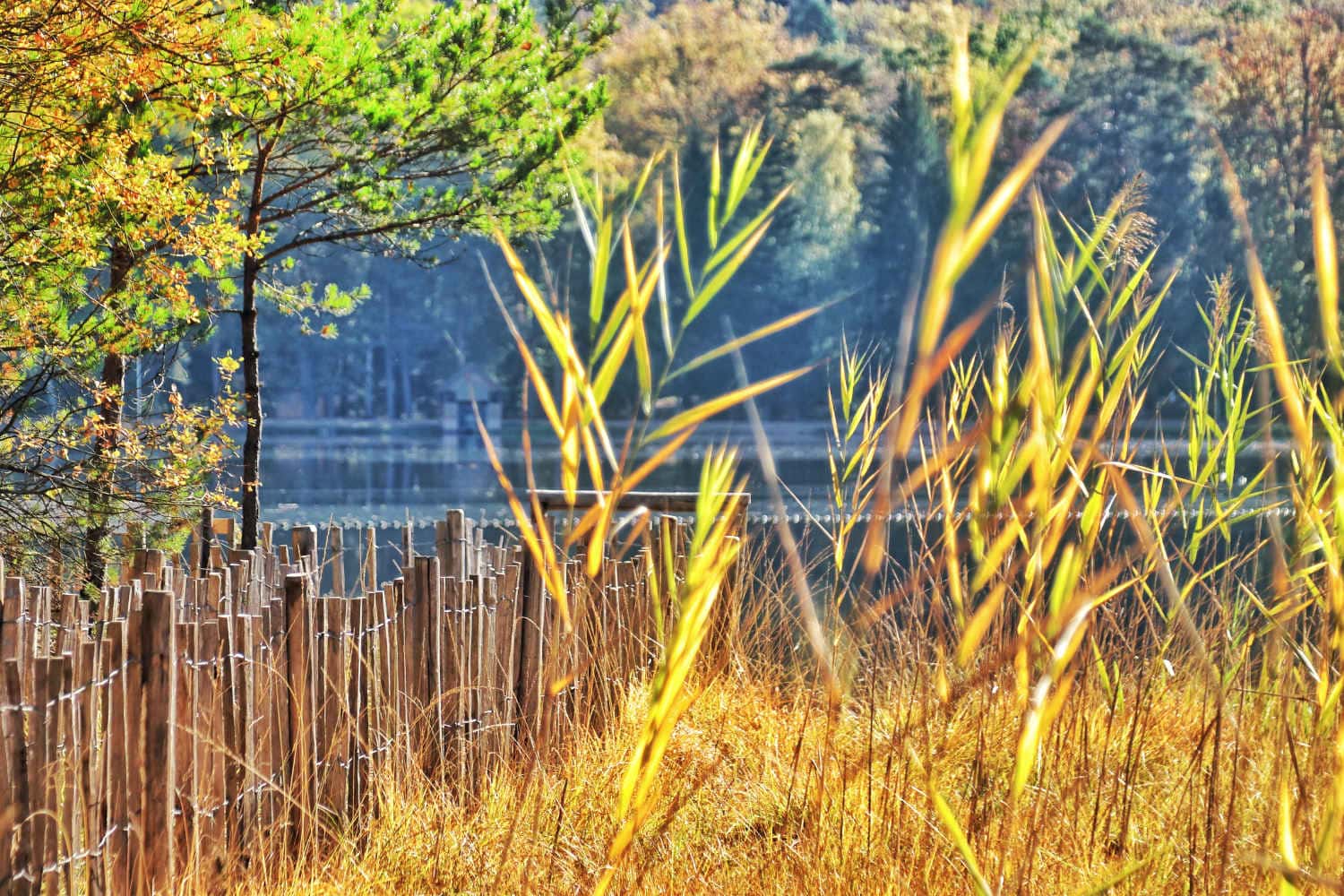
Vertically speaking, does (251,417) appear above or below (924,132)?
below

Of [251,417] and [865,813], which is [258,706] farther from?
[251,417]

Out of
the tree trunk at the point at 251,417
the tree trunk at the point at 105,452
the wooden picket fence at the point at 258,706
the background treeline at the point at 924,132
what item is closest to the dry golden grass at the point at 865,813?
the wooden picket fence at the point at 258,706

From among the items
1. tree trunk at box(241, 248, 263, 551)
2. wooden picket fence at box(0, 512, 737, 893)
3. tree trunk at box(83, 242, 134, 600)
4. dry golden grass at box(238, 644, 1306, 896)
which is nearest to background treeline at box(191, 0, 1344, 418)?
tree trunk at box(241, 248, 263, 551)

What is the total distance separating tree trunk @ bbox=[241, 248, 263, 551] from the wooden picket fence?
2.50m

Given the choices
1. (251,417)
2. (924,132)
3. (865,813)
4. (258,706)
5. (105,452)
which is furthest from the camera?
(924,132)

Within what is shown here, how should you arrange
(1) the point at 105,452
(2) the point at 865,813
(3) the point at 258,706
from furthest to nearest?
(1) the point at 105,452
(3) the point at 258,706
(2) the point at 865,813

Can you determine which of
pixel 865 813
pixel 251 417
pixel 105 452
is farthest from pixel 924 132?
pixel 865 813

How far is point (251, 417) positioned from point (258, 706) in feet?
12.9

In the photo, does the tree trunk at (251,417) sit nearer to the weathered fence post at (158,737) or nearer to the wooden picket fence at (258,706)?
the wooden picket fence at (258,706)

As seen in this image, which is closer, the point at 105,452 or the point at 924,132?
the point at 105,452

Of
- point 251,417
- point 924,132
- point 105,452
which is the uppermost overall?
point 924,132

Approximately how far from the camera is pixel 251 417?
6.10m

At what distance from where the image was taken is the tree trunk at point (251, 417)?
606 cm

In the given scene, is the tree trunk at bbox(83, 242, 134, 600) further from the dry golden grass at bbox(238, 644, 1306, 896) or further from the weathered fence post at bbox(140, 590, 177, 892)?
the dry golden grass at bbox(238, 644, 1306, 896)
